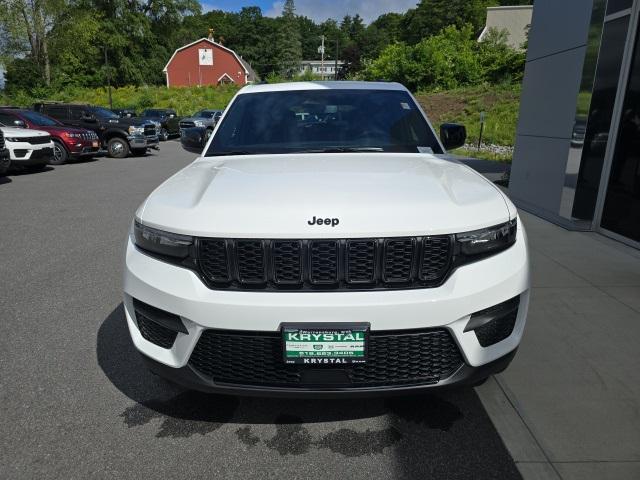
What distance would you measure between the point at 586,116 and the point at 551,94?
117 centimetres

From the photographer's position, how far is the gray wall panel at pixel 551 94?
6523 millimetres

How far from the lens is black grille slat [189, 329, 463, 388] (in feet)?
6.42

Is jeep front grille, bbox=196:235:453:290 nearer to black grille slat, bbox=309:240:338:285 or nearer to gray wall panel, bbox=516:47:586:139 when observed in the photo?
black grille slat, bbox=309:240:338:285

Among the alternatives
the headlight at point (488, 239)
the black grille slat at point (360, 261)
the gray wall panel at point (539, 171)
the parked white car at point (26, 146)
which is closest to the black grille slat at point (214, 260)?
the black grille slat at point (360, 261)

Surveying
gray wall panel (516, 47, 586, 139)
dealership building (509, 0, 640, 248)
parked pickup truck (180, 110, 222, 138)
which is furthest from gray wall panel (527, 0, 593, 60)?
parked pickup truck (180, 110, 222, 138)

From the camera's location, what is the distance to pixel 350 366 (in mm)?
1962

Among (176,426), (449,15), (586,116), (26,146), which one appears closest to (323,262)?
(176,426)

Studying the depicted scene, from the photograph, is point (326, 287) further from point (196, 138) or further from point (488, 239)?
point (196, 138)

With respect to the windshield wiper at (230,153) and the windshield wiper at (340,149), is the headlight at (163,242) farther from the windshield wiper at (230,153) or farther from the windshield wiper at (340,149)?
the windshield wiper at (340,149)

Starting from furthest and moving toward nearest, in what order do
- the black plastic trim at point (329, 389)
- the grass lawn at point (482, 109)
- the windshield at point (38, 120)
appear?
the grass lawn at point (482, 109) < the windshield at point (38, 120) < the black plastic trim at point (329, 389)

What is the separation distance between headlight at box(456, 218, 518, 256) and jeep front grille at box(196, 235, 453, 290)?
0.24 ft

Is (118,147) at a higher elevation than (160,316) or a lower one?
lower

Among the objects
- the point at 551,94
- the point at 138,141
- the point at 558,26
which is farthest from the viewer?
the point at 138,141

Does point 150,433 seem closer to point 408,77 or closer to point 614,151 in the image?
point 614,151
